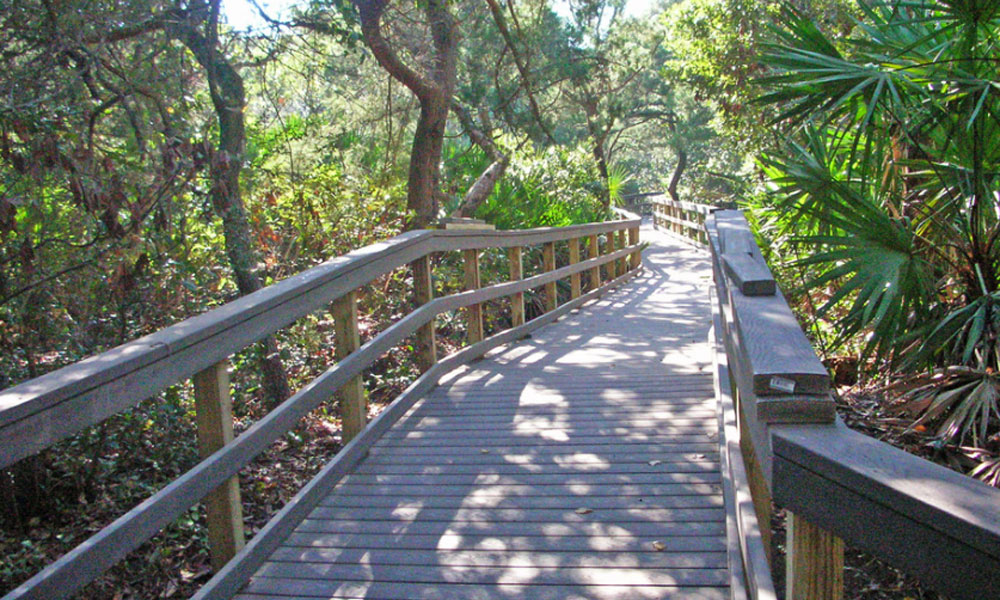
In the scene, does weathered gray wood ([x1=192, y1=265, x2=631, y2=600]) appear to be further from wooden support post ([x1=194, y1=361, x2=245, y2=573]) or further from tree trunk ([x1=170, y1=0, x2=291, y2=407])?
tree trunk ([x1=170, y1=0, x2=291, y2=407])

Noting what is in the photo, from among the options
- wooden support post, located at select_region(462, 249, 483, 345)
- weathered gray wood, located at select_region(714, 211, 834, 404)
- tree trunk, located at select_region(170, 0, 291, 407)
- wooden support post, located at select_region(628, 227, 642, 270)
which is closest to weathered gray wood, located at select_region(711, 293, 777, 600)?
weathered gray wood, located at select_region(714, 211, 834, 404)

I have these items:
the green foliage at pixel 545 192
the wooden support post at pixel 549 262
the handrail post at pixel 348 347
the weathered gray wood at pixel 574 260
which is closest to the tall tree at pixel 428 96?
the wooden support post at pixel 549 262

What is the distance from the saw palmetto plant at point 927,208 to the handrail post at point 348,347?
2451 millimetres

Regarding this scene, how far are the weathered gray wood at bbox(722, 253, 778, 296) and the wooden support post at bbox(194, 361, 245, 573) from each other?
5.85ft

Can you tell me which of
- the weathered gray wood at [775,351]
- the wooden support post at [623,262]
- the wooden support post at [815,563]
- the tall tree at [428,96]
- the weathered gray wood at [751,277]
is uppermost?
the tall tree at [428,96]

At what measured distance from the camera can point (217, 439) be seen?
10.0ft

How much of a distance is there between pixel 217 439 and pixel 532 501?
1.49 metres

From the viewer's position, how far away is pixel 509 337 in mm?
8133

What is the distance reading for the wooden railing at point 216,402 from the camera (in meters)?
2.21

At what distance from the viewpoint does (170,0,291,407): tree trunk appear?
607 cm

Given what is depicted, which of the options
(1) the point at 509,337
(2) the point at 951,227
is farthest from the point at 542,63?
(2) the point at 951,227

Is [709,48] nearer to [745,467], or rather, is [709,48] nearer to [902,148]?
[902,148]

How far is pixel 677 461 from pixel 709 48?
38.6 ft

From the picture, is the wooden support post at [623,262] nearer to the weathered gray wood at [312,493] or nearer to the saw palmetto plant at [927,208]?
the weathered gray wood at [312,493]
